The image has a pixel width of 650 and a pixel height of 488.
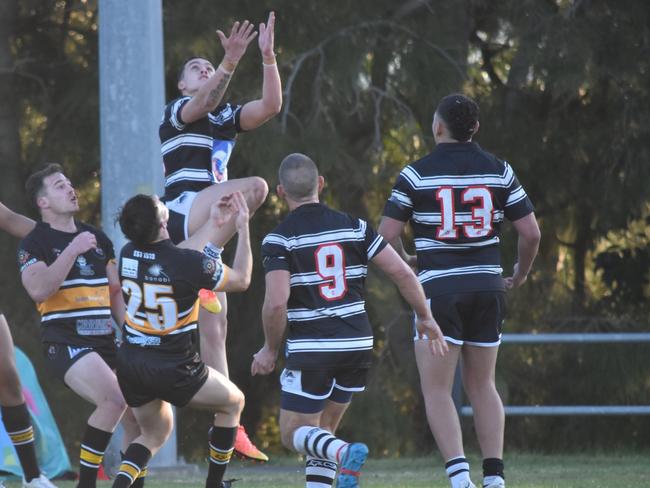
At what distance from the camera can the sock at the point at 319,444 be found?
544 centimetres

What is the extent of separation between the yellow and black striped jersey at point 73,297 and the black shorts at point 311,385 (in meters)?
1.37

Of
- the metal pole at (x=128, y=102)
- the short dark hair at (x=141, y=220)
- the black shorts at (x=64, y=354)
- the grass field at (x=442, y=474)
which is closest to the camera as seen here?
the short dark hair at (x=141, y=220)

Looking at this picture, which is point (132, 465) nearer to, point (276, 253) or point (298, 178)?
point (276, 253)

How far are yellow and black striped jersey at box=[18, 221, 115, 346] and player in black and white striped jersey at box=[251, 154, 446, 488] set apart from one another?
4.35 feet

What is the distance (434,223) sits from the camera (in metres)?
6.14

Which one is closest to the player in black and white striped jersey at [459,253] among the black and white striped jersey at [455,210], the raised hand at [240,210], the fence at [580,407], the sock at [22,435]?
the black and white striped jersey at [455,210]

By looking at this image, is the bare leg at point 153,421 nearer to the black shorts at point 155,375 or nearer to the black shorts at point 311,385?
the black shorts at point 155,375

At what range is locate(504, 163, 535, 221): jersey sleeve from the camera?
623cm

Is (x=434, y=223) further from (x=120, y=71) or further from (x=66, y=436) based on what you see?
(x=66, y=436)

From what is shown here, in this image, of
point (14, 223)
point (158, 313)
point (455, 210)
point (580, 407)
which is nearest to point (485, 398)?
point (455, 210)

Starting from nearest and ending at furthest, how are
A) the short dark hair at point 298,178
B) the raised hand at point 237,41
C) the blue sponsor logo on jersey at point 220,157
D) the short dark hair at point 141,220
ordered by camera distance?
the short dark hair at point 141,220 < the short dark hair at point 298,178 < the raised hand at point 237,41 < the blue sponsor logo on jersey at point 220,157

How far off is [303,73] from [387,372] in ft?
9.04

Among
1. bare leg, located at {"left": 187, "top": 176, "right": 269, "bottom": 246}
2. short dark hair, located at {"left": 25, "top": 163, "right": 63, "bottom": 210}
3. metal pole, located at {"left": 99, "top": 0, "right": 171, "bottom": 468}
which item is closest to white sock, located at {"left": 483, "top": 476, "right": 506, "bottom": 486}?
bare leg, located at {"left": 187, "top": 176, "right": 269, "bottom": 246}

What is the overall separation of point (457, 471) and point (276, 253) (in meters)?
1.34
